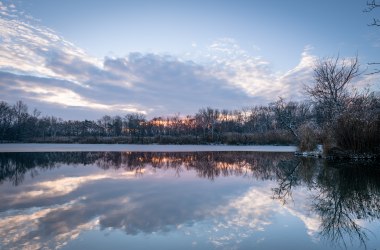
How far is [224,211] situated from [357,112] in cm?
1459

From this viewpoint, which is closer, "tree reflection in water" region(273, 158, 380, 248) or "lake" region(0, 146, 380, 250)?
"lake" region(0, 146, 380, 250)

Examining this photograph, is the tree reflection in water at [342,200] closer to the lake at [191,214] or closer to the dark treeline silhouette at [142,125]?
the lake at [191,214]

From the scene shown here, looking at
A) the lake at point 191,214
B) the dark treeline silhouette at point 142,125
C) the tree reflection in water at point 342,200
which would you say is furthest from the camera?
the dark treeline silhouette at point 142,125

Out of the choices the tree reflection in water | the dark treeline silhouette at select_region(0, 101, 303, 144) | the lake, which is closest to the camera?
the lake

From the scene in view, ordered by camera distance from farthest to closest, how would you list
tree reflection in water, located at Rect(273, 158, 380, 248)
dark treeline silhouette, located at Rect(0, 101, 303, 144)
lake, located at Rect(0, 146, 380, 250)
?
dark treeline silhouette, located at Rect(0, 101, 303, 144) → tree reflection in water, located at Rect(273, 158, 380, 248) → lake, located at Rect(0, 146, 380, 250)

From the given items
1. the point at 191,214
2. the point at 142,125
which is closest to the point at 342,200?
the point at 191,214

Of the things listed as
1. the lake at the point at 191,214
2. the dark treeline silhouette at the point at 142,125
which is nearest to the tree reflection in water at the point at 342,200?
the lake at the point at 191,214

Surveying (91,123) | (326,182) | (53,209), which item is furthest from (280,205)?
(91,123)

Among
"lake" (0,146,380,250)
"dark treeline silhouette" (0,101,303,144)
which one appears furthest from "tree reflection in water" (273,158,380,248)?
"dark treeline silhouette" (0,101,303,144)

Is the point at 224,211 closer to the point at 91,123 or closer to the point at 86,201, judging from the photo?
the point at 86,201

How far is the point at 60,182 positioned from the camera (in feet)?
28.5

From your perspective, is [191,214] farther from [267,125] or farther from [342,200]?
[267,125]

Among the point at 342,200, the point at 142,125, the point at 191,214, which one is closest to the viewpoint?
the point at 191,214

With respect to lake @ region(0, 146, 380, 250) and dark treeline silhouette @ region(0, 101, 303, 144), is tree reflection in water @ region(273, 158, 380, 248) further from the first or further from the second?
dark treeline silhouette @ region(0, 101, 303, 144)
